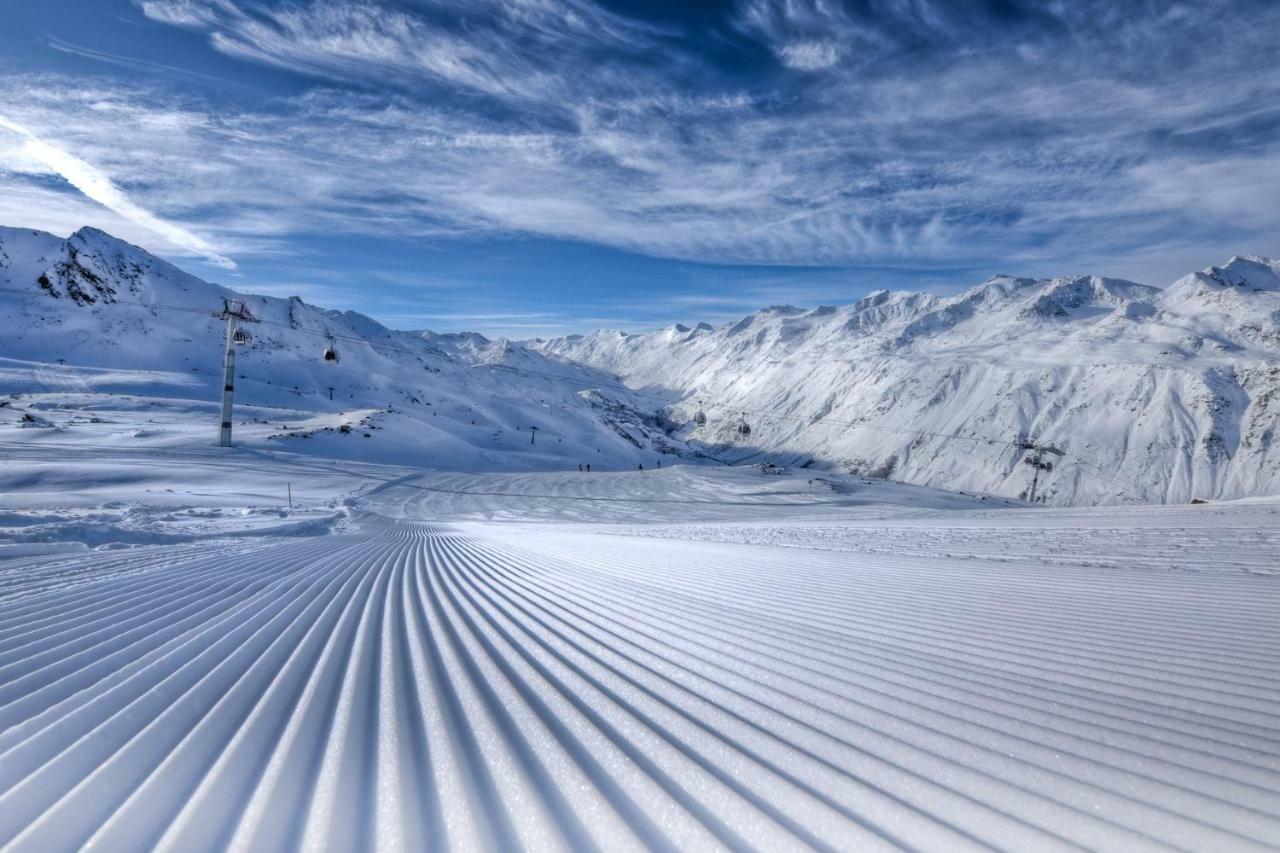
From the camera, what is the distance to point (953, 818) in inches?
95.0

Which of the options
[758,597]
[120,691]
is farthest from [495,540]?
[120,691]

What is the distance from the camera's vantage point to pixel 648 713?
138 inches

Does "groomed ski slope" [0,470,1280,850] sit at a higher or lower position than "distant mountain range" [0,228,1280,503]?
lower

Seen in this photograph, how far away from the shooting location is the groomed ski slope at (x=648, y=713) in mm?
2426

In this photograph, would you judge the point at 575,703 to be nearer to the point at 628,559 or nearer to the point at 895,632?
the point at 895,632

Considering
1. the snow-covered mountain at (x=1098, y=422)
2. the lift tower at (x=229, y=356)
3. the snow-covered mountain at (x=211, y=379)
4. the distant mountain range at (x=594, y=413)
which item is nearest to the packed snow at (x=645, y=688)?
the lift tower at (x=229, y=356)

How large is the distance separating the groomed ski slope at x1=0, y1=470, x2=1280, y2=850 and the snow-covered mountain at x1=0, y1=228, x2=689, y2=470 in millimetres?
44987

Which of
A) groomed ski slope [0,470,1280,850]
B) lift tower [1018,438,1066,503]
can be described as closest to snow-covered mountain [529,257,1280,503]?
lift tower [1018,438,1066,503]

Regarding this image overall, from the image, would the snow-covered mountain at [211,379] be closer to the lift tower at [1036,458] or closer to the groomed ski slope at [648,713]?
the groomed ski slope at [648,713]

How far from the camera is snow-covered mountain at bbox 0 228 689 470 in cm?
5491

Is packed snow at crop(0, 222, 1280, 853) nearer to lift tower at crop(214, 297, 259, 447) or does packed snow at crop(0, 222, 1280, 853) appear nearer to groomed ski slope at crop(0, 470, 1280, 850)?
groomed ski slope at crop(0, 470, 1280, 850)

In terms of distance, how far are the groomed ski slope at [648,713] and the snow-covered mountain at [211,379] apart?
45.0 m

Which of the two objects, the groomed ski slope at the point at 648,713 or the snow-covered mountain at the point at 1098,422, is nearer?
the groomed ski slope at the point at 648,713

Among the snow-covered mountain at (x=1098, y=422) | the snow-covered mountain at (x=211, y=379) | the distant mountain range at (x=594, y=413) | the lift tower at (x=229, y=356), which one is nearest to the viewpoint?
the lift tower at (x=229, y=356)
